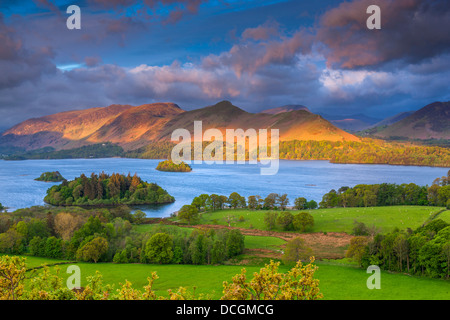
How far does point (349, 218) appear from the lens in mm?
57812

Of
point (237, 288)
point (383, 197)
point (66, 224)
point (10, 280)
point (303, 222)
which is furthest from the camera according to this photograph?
point (383, 197)

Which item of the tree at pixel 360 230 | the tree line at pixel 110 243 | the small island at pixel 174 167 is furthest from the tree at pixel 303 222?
the small island at pixel 174 167

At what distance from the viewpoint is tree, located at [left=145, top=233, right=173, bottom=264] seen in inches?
1493

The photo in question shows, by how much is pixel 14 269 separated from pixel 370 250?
33.7 m

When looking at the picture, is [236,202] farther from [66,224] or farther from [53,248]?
[53,248]

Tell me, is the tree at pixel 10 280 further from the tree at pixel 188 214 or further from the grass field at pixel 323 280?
the tree at pixel 188 214

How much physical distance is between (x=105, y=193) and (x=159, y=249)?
71721 mm

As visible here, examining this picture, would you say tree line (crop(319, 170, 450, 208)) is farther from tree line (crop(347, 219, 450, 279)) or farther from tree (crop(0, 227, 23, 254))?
tree (crop(0, 227, 23, 254))

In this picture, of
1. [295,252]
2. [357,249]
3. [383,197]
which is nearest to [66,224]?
[295,252]

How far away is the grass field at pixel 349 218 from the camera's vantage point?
168ft

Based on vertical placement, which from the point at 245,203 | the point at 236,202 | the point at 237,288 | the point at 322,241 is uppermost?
the point at 237,288

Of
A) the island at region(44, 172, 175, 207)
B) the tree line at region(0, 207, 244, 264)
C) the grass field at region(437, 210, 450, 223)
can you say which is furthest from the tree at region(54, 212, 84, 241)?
the grass field at region(437, 210, 450, 223)

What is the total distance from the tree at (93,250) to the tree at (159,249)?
5.73 metres
